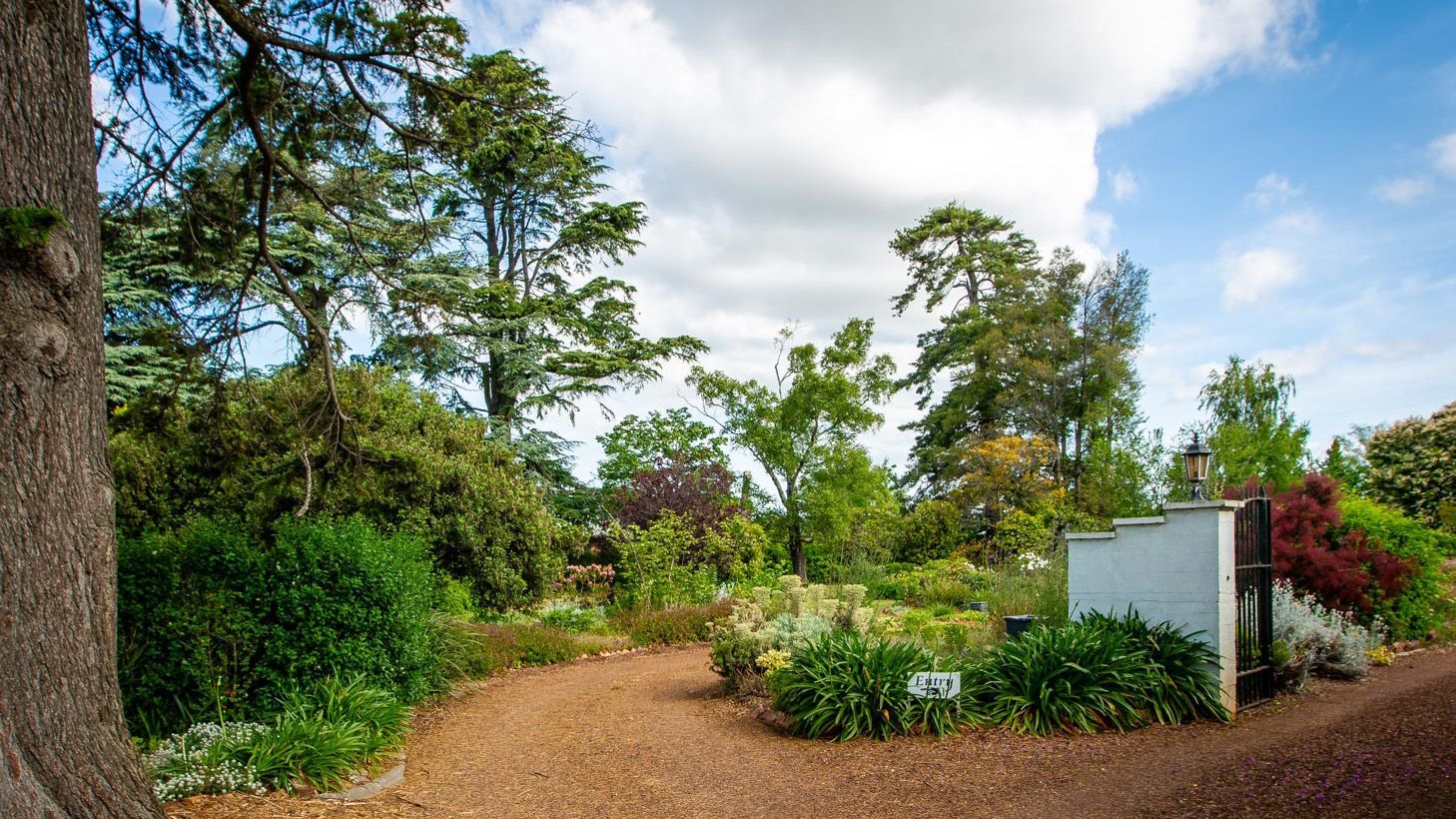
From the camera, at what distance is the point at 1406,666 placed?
29.0 feet

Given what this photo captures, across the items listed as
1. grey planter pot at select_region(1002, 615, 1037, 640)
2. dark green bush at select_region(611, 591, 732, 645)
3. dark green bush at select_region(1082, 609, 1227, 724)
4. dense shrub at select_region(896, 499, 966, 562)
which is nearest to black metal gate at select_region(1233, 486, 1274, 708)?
dark green bush at select_region(1082, 609, 1227, 724)

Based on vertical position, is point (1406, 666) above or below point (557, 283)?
below

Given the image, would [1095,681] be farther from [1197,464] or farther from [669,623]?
[669,623]

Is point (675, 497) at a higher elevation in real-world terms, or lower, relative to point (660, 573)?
higher

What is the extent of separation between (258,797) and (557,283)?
17.8 metres

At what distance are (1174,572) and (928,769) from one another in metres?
2.98

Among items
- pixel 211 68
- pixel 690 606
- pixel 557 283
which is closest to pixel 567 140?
pixel 211 68

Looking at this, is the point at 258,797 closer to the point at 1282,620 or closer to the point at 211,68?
the point at 211,68

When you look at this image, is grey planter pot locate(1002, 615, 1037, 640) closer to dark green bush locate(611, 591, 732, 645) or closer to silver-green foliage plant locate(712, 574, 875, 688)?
silver-green foliage plant locate(712, 574, 875, 688)

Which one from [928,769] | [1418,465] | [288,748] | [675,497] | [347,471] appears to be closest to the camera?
[288,748]

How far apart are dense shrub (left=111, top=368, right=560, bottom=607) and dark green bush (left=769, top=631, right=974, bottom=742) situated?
3.95 metres

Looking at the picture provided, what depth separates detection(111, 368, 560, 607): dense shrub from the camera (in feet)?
24.0

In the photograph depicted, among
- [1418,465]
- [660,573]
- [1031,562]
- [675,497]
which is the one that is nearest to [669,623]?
[660,573]

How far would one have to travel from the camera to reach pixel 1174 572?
22.9 feet
